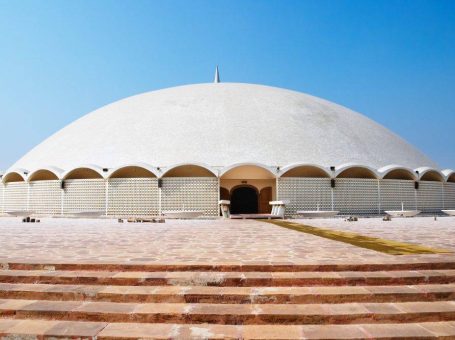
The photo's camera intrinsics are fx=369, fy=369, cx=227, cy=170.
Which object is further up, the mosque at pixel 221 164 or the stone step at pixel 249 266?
the mosque at pixel 221 164

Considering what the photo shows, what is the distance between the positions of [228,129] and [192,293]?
21.6 metres

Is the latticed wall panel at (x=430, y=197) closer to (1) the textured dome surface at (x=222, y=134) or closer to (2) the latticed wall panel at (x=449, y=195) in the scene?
(2) the latticed wall panel at (x=449, y=195)

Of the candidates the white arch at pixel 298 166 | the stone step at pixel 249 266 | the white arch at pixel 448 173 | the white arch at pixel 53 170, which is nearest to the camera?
the stone step at pixel 249 266

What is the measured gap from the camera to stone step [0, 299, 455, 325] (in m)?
4.14

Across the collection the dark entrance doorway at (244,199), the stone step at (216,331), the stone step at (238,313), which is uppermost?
the dark entrance doorway at (244,199)

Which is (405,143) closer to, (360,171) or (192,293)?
(360,171)

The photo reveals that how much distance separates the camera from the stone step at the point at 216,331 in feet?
12.4

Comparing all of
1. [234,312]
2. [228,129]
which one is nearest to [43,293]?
[234,312]

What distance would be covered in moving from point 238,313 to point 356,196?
2103 cm

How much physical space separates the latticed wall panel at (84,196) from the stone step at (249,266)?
1793cm

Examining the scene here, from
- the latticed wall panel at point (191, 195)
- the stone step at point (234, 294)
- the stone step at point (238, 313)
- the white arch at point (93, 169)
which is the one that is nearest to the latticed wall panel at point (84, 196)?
the white arch at point (93, 169)

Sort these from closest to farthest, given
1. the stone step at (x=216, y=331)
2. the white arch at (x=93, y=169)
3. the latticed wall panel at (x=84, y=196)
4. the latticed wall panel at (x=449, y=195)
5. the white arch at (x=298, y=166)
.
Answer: the stone step at (x=216, y=331) < the white arch at (x=298, y=166) < the white arch at (x=93, y=169) < the latticed wall panel at (x=84, y=196) < the latticed wall panel at (x=449, y=195)

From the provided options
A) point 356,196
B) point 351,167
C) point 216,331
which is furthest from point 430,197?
point 216,331

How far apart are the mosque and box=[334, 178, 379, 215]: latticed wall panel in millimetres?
65
